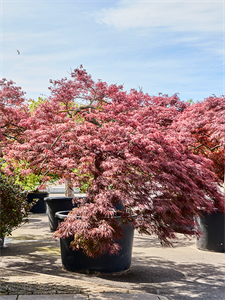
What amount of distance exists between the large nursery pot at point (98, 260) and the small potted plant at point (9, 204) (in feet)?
3.21

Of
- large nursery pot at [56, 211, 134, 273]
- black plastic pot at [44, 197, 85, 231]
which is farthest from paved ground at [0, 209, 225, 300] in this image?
black plastic pot at [44, 197, 85, 231]

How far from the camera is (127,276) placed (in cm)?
582

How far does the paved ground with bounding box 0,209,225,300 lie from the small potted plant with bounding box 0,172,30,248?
0.78 m

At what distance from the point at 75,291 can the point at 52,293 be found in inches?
13.0

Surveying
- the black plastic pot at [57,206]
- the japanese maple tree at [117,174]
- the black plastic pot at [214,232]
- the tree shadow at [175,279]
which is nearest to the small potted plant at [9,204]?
the japanese maple tree at [117,174]

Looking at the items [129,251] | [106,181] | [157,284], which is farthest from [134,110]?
[157,284]

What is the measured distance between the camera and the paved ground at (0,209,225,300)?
4.60 meters

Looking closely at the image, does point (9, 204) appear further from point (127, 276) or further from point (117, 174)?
point (127, 276)

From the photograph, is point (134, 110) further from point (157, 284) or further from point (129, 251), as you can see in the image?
point (157, 284)

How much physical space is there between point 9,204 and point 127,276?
2.64 meters

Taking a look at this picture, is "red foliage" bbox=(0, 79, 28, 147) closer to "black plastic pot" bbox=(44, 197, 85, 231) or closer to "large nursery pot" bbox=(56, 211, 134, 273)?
"black plastic pot" bbox=(44, 197, 85, 231)

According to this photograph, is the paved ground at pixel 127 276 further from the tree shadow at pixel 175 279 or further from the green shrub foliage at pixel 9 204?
the green shrub foliage at pixel 9 204

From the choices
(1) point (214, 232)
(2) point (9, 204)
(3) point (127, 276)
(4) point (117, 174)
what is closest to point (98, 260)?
(3) point (127, 276)

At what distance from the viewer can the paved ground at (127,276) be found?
15.1 feet
